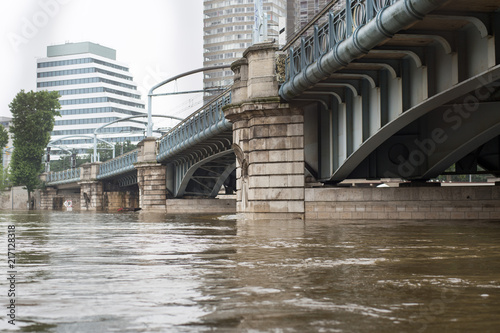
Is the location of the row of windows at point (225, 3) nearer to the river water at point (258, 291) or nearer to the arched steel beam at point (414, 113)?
the arched steel beam at point (414, 113)

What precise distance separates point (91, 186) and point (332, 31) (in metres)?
76.0

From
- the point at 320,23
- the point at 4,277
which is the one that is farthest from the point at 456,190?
the point at 4,277

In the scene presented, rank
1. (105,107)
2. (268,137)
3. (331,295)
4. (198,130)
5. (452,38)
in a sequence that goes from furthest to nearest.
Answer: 1. (105,107)
2. (198,130)
3. (268,137)
4. (452,38)
5. (331,295)

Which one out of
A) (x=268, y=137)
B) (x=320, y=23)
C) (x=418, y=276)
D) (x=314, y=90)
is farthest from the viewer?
(x=268, y=137)

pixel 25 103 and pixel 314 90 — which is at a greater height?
pixel 25 103

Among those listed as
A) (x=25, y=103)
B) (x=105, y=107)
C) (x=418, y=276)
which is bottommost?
(x=418, y=276)

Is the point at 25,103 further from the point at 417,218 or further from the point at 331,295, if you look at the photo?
the point at 331,295

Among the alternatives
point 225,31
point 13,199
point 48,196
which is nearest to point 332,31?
point 13,199

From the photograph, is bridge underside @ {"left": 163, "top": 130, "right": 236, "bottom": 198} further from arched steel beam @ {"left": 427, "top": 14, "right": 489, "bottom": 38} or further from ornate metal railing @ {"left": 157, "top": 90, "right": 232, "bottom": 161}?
arched steel beam @ {"left": 427, "top": 14, "right": 489, "bottom": 38}

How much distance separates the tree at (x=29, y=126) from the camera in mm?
86438

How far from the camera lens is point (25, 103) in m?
86.6

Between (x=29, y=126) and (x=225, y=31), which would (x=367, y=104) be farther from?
(x=225, y=31)

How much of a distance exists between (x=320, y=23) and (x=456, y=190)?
7.79 m

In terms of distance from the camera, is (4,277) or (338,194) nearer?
(4,277)
